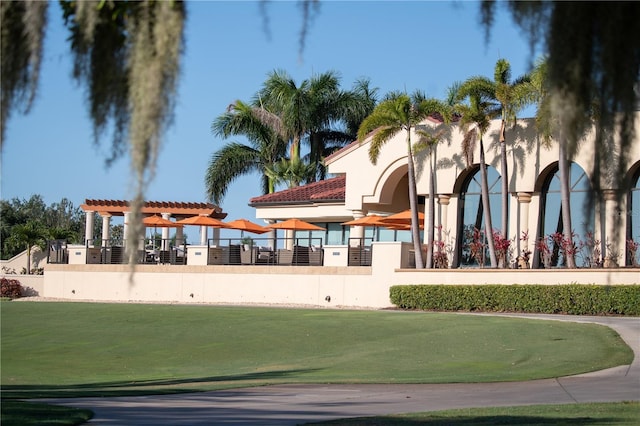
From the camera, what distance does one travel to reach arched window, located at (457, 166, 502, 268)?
3572cm

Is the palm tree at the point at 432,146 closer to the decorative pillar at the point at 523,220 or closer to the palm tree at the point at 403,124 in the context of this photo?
the palm tree at the point at 403,124

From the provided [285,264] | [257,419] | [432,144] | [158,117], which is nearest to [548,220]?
[432,144]

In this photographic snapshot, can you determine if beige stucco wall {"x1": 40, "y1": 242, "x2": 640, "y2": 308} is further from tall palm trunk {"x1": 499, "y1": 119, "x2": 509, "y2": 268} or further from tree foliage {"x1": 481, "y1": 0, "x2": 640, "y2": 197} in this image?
tree foliage {"x1": 481, "y1": 0, "x2": 640, "y2": 197}

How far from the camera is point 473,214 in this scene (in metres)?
36.5

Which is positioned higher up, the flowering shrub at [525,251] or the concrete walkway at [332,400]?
the flowering shrub at [525,251]

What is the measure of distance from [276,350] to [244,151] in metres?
34.2

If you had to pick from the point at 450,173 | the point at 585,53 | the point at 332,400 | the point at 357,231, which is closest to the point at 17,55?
the point at 585,53

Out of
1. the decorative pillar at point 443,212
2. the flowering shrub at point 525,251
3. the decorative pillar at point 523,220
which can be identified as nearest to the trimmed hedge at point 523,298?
the flowering shrub at point 525,251

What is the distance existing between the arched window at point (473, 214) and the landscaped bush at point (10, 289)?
2202cm

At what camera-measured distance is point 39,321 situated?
29.0 m

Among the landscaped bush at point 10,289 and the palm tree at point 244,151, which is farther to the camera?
the palm tree at point 244,151

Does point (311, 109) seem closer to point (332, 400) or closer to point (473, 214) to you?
point (473, 214)

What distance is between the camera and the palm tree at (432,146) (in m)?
34.1

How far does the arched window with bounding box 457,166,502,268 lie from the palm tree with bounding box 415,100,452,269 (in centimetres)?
126
